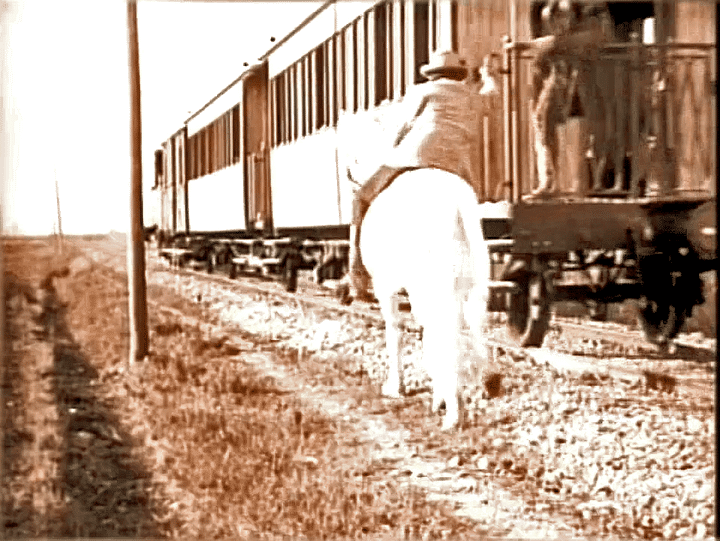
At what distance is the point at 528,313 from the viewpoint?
2887 mm

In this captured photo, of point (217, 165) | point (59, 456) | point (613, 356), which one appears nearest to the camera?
point (59, 456)

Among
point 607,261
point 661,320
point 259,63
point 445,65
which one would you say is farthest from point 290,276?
point 661,320

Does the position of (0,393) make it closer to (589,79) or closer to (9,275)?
(9,275)

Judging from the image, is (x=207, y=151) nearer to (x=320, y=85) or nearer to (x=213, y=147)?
(x=213, y=147)

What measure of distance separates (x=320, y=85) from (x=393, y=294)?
0.58 metres

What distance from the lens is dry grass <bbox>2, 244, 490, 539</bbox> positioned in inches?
110

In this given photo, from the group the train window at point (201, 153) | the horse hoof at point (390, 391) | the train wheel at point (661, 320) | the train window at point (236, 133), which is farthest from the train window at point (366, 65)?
the train wheel at point (661, 320)

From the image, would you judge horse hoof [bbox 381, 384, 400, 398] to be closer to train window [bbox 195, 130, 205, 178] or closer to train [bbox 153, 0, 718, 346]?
train [bbox 153, 0, 718, 346]

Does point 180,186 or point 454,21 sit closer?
point 454,21

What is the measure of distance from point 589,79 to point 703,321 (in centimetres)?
66

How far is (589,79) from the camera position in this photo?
9.46 ft

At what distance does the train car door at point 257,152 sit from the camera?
299cm

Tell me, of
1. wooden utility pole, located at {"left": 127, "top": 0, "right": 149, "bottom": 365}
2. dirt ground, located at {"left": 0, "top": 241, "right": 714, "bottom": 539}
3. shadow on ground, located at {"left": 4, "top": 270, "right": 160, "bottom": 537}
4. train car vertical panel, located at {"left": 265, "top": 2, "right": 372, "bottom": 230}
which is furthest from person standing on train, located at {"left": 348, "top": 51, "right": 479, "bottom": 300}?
shadow on ground, located at {"left": 4, "top": 270, "right": 160, "bottom": 537}

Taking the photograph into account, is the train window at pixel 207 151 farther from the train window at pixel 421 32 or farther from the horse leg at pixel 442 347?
the horse leg at pixel 442 347
